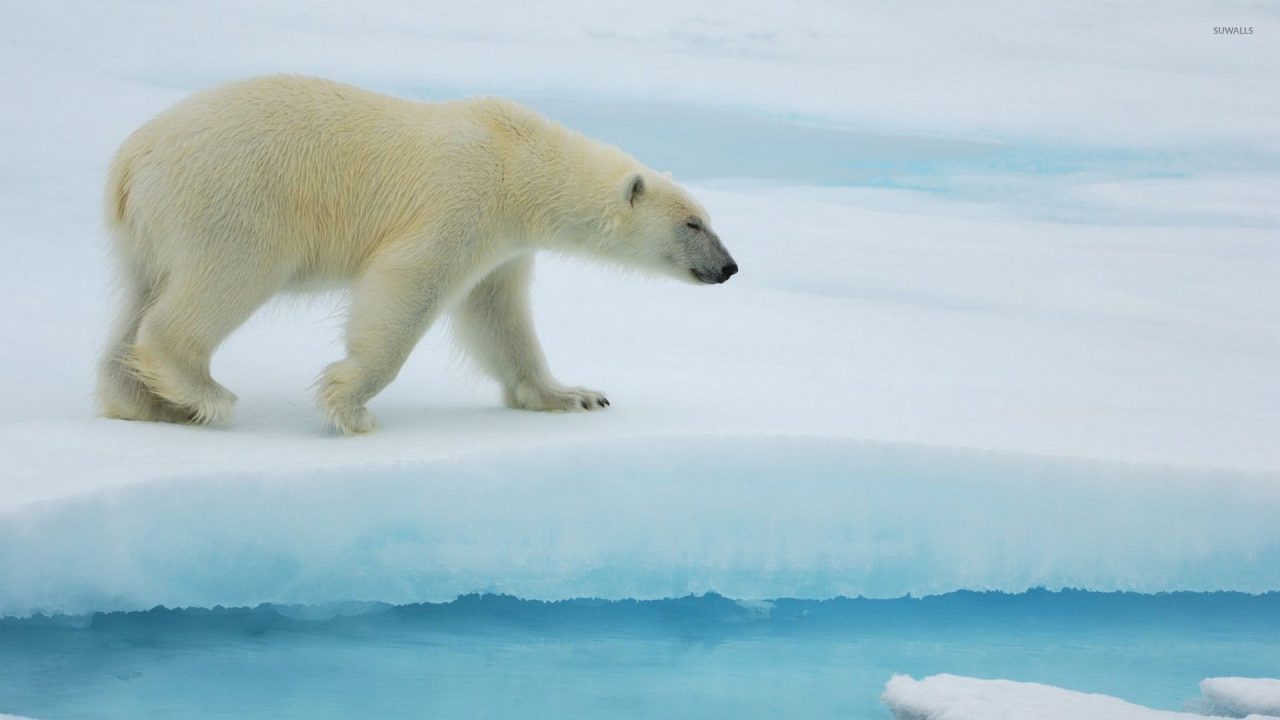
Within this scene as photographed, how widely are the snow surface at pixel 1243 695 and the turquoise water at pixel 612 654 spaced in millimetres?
105

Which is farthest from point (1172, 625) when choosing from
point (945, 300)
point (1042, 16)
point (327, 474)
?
point (1042, 16)

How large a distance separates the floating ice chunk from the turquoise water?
0.11 m

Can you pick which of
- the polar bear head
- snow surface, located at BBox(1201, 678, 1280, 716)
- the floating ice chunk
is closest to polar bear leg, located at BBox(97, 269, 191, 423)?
the polar bear head

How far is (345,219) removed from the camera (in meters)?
4.20

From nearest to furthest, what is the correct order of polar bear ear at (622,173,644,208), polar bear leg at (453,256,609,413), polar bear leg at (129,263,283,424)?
polar bear leg at (129,263,283,424), polar bear ear at (622,173,644,208), polar bear leg at (453,256,609,413)

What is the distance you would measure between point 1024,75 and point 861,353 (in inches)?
458

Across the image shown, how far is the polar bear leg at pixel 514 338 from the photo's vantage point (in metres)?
4.61

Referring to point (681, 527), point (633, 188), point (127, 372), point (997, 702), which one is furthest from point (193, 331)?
point (997, 702)

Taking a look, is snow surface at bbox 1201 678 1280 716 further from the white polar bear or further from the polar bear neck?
the polar bear neck

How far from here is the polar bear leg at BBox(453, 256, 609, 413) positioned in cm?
461

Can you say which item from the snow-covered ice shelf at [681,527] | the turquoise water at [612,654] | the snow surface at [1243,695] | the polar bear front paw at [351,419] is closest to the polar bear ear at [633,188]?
the snow-covered ice shelf at [681,527]

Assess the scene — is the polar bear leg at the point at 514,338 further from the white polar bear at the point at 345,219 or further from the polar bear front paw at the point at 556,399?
the white polar bear at the point at 345,219

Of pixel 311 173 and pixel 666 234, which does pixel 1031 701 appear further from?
pixel 311 173

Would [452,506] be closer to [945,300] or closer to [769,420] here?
[769,420]
